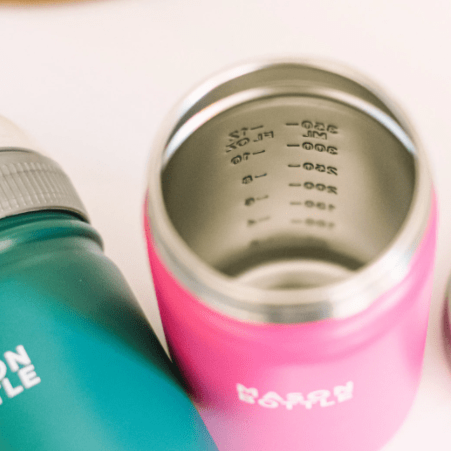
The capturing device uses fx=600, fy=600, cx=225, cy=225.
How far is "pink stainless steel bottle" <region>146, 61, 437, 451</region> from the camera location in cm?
31

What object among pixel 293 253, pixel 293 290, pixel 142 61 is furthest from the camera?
pixel 142 61

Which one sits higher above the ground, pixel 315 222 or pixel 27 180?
pixel 27 180

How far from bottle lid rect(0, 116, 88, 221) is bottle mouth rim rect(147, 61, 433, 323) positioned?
101 millimetres

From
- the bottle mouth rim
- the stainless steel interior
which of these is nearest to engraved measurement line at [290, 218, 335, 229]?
the stainless steel interior

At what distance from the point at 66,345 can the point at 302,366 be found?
15 centimetres

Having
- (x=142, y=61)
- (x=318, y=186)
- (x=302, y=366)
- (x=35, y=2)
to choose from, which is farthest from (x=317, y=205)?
(x=35, y=2)

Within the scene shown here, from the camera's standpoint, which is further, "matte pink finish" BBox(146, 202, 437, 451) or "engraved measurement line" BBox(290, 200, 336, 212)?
"engraved measurement line" BBox(290, 200, 336, 212)

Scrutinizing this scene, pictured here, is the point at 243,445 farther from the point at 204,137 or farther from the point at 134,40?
the point at 134,40

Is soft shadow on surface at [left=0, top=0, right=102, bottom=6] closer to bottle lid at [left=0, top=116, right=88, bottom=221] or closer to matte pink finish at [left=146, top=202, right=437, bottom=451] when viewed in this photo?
bottle lid at [left=0, top=116, right=88, bottom=221]

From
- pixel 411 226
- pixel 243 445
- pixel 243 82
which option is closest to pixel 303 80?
pixel 243 82

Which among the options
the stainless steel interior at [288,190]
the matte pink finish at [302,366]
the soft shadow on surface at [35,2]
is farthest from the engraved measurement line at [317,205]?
the soft shadow on surface at [35,2]

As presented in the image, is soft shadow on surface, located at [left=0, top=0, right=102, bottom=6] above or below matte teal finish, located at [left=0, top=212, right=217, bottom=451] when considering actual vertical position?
above

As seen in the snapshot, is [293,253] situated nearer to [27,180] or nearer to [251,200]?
[251,200]

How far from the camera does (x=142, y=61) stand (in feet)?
2.14
